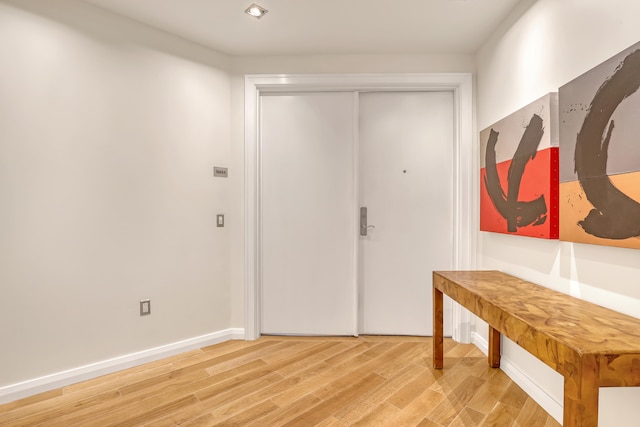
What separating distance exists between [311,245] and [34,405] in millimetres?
2061

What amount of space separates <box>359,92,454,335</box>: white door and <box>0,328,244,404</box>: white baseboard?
133 centimetres

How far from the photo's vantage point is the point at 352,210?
9.02 ft

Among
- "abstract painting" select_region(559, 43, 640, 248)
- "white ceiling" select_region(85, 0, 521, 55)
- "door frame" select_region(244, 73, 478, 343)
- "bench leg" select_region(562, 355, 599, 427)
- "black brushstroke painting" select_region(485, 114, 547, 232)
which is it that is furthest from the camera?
"door frame" select_region(244, 73, 478, 343)

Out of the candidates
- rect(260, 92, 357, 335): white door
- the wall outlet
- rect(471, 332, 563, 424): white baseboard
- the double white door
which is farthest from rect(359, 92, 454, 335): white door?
the wall outlet

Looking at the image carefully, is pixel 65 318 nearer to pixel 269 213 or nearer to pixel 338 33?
pixel 269 213

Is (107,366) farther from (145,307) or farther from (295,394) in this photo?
(295,394)

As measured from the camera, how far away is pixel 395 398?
1.83 metres

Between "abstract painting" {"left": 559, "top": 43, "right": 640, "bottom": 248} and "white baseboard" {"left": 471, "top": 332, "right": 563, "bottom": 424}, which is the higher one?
"abstract painting" {"left": 559, "top": 43, "right": 640, "bottom": 248}

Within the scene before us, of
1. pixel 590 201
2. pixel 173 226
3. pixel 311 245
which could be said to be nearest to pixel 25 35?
pixel 173 226

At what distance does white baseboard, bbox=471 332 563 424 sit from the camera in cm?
164

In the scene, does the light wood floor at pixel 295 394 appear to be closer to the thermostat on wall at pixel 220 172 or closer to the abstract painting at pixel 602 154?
the abstract painting at pixel 602 154

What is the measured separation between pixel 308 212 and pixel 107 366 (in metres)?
1.87

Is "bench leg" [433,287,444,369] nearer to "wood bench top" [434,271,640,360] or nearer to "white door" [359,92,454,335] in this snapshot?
"wood bench top" [434,271,640,360]

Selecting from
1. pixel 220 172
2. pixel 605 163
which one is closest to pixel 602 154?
pixel 605 163
